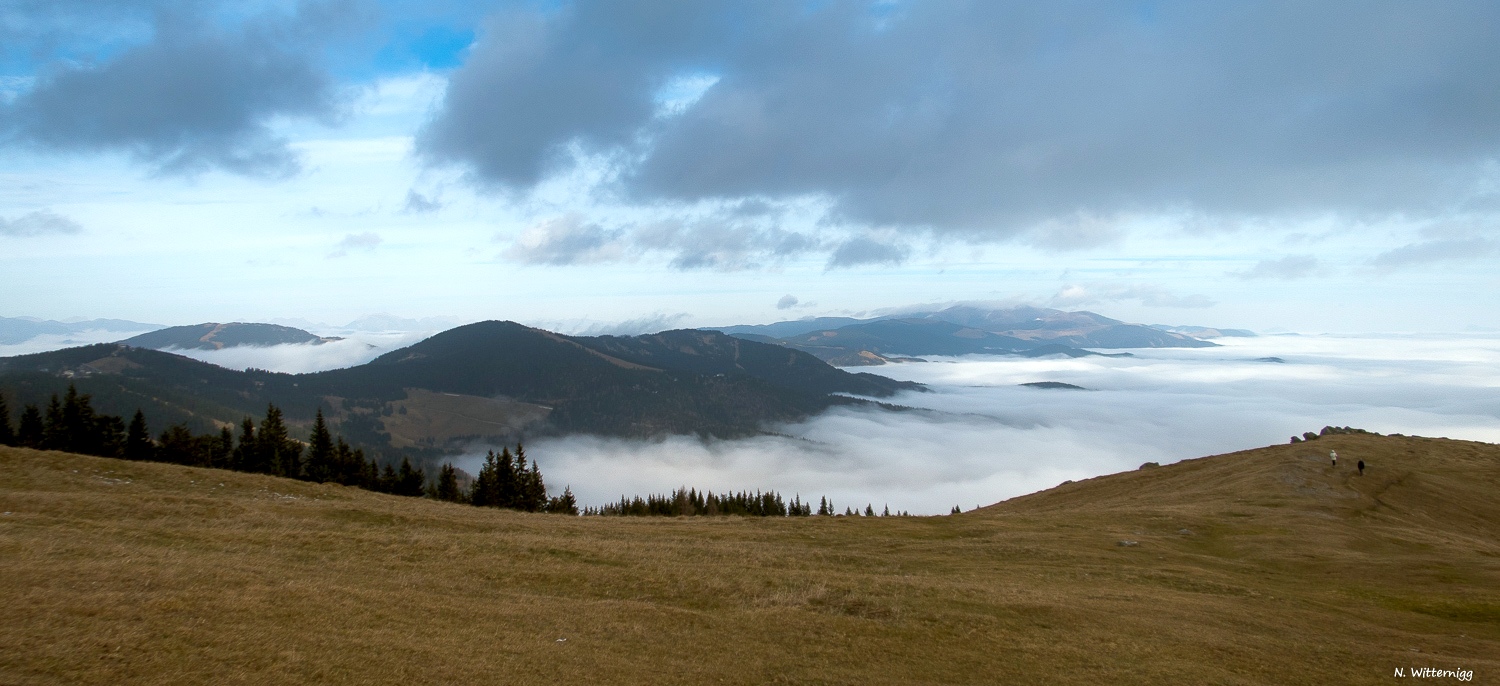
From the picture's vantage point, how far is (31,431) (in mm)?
77812

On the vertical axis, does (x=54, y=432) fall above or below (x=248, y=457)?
above

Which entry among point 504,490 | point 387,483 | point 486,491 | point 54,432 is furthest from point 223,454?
point 504,490

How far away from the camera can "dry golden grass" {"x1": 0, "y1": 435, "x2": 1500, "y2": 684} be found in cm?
1609

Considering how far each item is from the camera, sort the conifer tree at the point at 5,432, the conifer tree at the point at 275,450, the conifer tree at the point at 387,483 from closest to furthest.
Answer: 1. the conifer tree at the point at 5,432
2. the conifer tree at the point at 275,450
3. the conifer tree at the point at 387,483

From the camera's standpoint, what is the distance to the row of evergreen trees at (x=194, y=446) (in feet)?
256

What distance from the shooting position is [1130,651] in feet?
67.2

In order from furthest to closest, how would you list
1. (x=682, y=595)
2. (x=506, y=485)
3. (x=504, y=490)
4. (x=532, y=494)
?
(x=532, y=494) → (x=506, y=485) → (x=504, y=490) → (x=682, y=595)

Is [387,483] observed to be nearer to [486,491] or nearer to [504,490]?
[486,491]

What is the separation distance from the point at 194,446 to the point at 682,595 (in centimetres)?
8921

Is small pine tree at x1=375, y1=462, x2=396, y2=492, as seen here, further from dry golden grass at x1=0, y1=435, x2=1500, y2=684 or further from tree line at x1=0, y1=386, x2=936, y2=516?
dry golden grass at x1=0, y1=435, x2=1500, y2=684

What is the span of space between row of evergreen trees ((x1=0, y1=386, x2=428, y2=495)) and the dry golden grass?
39.0m

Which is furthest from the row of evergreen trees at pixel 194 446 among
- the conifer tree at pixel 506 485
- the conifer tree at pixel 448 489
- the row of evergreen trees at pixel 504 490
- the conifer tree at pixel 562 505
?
the conifer tree at pixel 562 505

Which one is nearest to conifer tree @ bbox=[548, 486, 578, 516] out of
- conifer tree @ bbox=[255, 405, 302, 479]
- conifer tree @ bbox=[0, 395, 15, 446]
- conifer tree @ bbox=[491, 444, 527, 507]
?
conifer tree @ bbox=[491, 444, 527, 507]

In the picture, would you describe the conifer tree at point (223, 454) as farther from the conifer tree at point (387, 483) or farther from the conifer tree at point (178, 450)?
the conifer tree at point (387, 483)
